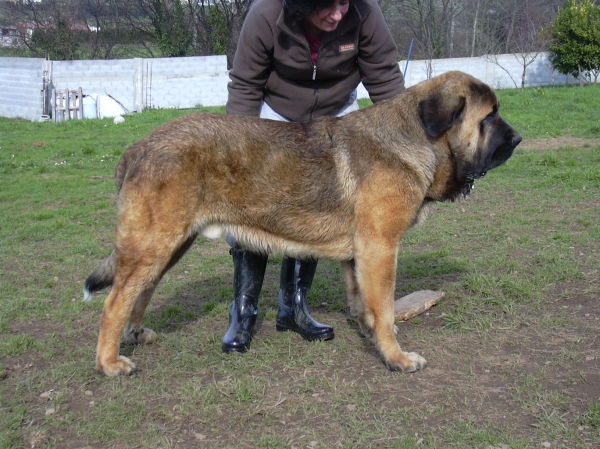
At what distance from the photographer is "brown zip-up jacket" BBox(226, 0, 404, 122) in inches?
174

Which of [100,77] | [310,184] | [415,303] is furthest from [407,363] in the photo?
[100,77]

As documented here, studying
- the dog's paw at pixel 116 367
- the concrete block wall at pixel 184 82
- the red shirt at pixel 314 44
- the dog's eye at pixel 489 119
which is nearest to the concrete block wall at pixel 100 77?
the concrete block wall at pixel 184 82

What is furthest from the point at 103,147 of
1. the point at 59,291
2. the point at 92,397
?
the point at 92,397

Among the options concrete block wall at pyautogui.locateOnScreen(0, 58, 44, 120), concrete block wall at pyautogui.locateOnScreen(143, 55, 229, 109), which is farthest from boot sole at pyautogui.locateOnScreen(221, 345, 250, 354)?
concrete block wall at pyautogui.locateOnScreen(143, 55, 229, 109)

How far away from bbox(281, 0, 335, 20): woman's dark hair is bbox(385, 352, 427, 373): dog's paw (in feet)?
7.67

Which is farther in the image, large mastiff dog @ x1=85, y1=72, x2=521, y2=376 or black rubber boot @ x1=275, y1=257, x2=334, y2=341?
black rubber boot @ x1=275, y1=257, x2=334, y2=341

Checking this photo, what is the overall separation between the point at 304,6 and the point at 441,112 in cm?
115

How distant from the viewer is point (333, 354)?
4.38 meters

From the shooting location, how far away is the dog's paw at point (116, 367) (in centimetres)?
402

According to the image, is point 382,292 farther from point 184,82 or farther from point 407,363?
point 184,82

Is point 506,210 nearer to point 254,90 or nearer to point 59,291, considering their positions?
point 254,90

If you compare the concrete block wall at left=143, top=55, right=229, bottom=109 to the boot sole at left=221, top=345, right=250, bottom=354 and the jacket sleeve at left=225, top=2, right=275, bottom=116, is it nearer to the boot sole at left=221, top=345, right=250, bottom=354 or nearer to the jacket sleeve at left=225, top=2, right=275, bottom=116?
the jacket sleeve at left=225, top=2, right=275, bottom=116

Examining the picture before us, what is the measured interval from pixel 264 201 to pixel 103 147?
10.6 metres

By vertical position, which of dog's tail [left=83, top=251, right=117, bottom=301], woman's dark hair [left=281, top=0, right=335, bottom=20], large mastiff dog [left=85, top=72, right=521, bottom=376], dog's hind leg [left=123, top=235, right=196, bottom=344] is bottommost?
dog's hind leg [left=123, top=235, right=196, bottom=344]
